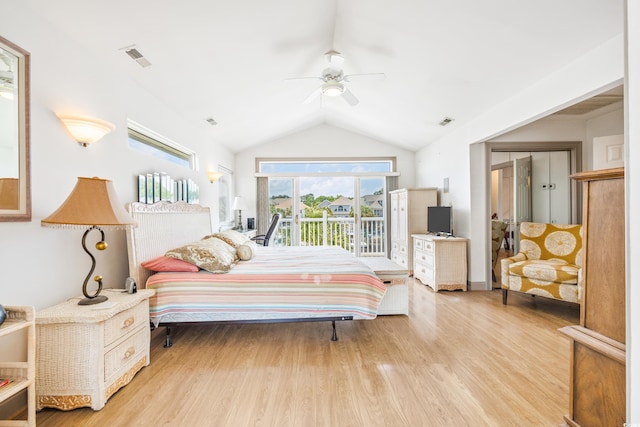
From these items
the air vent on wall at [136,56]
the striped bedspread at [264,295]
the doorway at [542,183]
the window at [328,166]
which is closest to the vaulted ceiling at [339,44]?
the air vent on wall at [136,56]

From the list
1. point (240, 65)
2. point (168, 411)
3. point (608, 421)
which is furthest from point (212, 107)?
point (608, 421)

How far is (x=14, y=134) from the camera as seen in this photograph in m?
1.61

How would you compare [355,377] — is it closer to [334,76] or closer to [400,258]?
[334,76]

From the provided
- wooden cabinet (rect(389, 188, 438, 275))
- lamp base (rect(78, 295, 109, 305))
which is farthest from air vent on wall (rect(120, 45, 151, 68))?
wooden cabinet (rect(389, 188, 438, 275))

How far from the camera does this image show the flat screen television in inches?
178

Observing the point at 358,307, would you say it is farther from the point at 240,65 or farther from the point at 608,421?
the point at 240,65

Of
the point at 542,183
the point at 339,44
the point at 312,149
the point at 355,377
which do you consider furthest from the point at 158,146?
the point at 542,183

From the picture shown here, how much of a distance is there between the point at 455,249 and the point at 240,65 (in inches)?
146

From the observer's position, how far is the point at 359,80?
12.3 ft

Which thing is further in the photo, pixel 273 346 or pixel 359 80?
pixel 359 80

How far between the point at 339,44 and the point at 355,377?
3314 mm

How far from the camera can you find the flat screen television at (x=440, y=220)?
4.53m

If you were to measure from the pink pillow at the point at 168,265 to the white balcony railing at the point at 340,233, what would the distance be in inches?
150

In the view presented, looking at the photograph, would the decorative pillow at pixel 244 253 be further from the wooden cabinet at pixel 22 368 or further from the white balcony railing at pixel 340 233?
the white balcony railing at pixel 340 233
